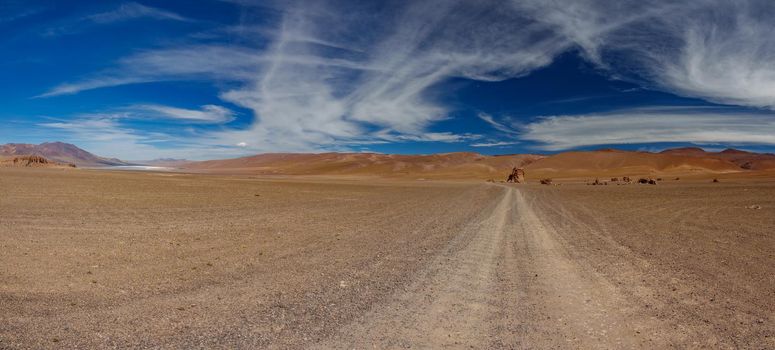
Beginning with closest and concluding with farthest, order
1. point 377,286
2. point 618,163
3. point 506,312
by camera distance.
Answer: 1. point 506,312
2. point 377,286
3. point 618,163

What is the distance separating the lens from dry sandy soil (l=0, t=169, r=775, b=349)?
498 centimetres

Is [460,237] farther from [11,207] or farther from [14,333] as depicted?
[11,207]

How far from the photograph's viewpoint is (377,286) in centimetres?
716

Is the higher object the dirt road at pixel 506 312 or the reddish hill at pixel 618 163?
the reddish hill at pixel 618 163

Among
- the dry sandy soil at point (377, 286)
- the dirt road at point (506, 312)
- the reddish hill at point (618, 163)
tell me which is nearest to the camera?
the dirt road at point (506, 312)

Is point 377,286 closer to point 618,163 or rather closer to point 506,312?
point 506,312

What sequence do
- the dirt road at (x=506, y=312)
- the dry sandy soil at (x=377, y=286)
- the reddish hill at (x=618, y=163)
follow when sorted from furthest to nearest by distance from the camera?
1. the reddish hill at (x=618, y=163)
2. the dry sandy soil at (x=377, y=286)
3. the dirt road at (x=506, y=312)

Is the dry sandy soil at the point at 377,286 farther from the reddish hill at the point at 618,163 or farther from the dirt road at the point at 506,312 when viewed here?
the reddish hill at the point at 618,163

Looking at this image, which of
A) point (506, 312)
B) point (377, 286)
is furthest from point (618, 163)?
point (506, 312)

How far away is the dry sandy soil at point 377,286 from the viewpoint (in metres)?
4.98

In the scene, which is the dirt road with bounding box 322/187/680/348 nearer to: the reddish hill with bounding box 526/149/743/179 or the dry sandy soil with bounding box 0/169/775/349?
the dry sandy soil with bounding box 0/169/775/349

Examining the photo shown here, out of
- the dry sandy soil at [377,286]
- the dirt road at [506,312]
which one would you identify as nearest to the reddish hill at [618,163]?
the dry sandy soil at [377,286]

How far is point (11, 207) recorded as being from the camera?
17.2 meters

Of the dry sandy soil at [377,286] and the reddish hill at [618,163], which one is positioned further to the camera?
the reddish hill at [618,163]
